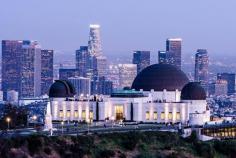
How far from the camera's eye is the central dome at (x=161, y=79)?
465 feet

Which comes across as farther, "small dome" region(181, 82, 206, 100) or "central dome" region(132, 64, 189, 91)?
"central dome" region(132, 64, 189, 91)

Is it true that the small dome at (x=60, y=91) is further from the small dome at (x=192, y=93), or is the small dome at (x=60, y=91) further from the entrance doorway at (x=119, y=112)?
the small dome at (x=192, y=93)

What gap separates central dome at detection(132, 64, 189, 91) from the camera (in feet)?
465

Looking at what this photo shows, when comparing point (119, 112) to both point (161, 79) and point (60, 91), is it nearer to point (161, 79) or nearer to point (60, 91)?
point (60, 91)

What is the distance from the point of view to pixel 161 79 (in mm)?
141875

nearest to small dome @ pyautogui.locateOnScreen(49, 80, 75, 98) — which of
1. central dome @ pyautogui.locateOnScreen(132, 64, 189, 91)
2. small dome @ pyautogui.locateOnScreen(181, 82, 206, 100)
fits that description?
central dome @ pyautogui.locateOnScreen(132, 64, 189, 91)

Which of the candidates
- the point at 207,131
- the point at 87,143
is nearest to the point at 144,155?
the point at 87,143

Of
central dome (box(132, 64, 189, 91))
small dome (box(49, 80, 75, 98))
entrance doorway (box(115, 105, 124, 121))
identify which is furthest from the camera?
central dome (box(132, 64, 189, 91))

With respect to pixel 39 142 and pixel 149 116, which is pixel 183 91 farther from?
pixel 39 142

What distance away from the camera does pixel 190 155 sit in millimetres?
103375

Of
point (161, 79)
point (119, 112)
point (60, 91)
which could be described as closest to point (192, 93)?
point (161, 79)

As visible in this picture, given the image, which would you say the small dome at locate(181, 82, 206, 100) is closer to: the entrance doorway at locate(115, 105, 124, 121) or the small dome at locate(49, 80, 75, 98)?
the entrance doorway at locate(115, 105, 124, 121)

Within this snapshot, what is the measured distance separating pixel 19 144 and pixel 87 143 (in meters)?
8.90

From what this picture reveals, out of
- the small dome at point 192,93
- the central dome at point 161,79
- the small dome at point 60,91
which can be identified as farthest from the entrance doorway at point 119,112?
the central dome at point 161,79
